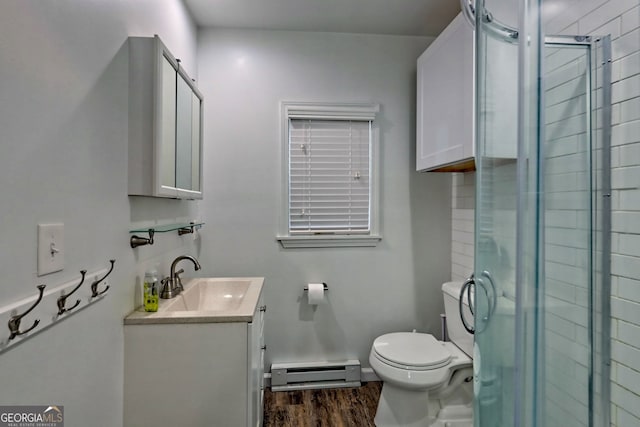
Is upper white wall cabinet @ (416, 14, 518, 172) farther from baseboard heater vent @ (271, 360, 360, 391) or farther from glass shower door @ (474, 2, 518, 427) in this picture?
baseboard heater vent @ (271, 360, 360, 391)

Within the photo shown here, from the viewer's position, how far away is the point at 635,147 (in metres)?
0.78

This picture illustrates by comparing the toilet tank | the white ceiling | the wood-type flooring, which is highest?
the white ceiling

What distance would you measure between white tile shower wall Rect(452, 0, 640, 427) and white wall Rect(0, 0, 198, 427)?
3.87ft

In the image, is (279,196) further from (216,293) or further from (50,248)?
(50,248)

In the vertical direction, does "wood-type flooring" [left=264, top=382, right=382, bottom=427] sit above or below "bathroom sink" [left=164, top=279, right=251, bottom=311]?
below

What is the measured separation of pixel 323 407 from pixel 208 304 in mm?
998

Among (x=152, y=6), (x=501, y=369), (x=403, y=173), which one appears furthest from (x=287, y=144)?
(x=501, y=369)

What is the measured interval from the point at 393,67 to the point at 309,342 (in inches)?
80.4

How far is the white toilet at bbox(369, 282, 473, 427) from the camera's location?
5.83 ft

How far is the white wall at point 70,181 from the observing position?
742 millimetres

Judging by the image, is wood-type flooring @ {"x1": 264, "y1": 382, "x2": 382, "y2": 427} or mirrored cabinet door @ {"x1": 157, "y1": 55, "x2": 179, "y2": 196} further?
wood-type flooring @ {"x1": 264, "y1": 382, "x2": 382, "y2": 427}

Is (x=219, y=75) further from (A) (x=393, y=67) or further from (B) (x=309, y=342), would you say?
(B) (x=309, y=342)

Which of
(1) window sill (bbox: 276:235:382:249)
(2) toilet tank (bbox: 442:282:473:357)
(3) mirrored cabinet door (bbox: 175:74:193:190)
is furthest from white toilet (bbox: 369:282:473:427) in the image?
(3) mirrored cabinet door (bbox: 175:74:193:190)

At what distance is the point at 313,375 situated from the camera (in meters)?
2.33
